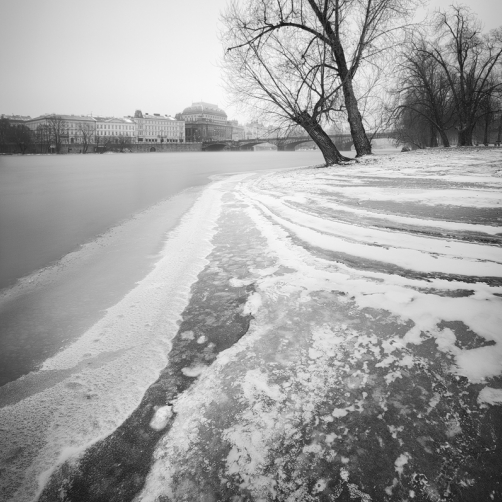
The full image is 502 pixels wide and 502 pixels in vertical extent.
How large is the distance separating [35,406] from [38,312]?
3.10 ft

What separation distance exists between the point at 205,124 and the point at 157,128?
1829 centimetres

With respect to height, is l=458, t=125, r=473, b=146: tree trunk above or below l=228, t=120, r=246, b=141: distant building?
below

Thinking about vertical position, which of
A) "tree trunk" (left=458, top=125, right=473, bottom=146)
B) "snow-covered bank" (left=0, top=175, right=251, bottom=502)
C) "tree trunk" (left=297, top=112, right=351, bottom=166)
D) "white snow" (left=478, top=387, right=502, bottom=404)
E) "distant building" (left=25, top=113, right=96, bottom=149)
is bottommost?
"snow-covered bank" (left=0, top=175, right=251, bottom=502)

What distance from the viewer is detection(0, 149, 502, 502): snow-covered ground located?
0.79 m

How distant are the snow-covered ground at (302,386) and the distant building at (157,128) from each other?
122048mm

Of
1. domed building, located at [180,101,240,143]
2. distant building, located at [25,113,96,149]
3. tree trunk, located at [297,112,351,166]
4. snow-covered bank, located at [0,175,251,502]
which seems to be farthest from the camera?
domed building, located at [180,101,240,143]

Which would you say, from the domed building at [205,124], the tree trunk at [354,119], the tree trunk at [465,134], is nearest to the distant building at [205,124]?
the domed building at [205,124]

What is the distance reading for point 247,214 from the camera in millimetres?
4098

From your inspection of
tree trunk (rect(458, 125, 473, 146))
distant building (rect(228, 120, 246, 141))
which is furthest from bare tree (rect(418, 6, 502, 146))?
distant building (rect(228, 120, 246, 141))

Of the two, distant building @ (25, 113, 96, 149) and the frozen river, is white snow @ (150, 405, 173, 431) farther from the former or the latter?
distant building @ (25, 113, 96, 149)

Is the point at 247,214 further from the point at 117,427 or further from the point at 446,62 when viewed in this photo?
the point at 446,62

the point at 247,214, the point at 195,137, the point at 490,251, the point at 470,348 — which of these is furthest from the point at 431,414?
the point at 195,137

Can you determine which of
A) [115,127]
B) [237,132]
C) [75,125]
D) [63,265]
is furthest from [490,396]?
[237,132]

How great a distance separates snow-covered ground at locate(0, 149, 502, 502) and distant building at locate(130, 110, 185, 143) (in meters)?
122
